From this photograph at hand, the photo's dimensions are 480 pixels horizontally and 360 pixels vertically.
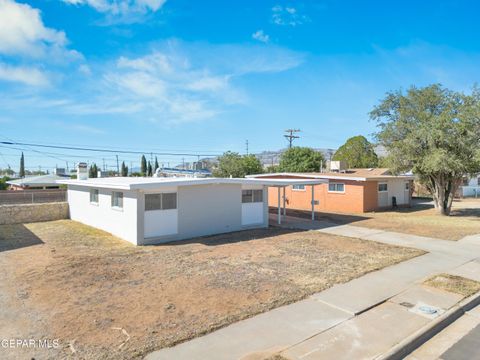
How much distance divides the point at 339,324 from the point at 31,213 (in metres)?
18.2

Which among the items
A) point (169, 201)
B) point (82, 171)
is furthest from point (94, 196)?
point (169, 201)

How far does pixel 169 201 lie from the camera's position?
13.1m

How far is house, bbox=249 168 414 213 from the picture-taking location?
23.3 m

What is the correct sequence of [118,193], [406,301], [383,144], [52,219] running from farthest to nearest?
[383,144]
[52,219]
[118,193]
[406,301]

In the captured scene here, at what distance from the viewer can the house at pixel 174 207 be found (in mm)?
12406

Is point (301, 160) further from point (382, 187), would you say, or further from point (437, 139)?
point (437, 139)

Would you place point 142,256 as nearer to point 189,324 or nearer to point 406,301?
point 189,324

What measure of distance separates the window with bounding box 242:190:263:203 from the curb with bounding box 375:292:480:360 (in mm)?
9963

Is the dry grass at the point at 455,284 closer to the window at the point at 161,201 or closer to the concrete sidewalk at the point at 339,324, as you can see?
the concrete sidewalk at the point at 339,324

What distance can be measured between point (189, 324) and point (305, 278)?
352 centimetres

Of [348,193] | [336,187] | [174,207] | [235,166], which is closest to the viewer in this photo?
[174,207]

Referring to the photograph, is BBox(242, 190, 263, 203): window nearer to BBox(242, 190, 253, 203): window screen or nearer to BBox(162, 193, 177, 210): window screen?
BBox(242, 190, 253, 203): window screen

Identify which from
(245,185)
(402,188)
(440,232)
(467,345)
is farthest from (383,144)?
(467,345)

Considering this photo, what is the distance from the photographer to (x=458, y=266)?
31.3ft
